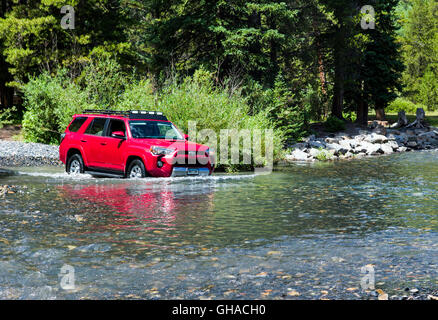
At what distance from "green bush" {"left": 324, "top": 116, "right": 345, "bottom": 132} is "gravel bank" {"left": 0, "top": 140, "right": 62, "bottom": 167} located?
19.9 meters

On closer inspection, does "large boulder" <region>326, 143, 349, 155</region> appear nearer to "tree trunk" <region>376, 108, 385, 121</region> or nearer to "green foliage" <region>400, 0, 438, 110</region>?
"tree trunk" <region>376, 108, 385, 121</region>

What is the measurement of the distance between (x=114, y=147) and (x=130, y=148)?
0.68m

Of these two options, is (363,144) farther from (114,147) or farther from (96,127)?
(114,147)

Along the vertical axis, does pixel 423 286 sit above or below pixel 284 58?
below

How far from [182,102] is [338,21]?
74.0 feet

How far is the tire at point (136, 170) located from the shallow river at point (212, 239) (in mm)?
213

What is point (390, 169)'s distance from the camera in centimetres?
2369

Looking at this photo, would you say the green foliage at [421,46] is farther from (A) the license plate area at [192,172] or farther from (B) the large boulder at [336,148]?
(A) the license plate area at [192,172]

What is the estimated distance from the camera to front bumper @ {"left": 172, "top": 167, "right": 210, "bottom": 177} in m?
16.8

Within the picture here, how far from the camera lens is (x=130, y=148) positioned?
16.8 metres

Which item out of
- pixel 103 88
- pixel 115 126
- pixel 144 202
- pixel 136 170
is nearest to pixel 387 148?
pixel 103 88
